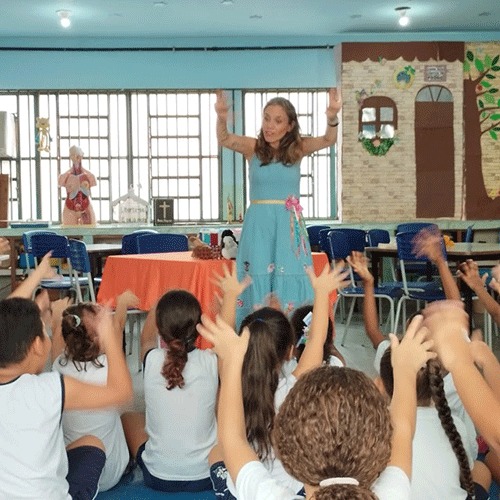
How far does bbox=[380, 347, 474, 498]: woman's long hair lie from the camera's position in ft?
6.76

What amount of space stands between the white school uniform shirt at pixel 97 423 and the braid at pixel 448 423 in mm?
1377

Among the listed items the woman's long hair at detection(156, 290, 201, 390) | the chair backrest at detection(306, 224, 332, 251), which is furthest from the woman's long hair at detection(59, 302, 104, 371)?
the chair backrest at detection(306, 224, 332, 251)

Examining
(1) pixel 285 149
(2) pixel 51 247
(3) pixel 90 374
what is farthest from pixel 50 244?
(3) pixel 90 374

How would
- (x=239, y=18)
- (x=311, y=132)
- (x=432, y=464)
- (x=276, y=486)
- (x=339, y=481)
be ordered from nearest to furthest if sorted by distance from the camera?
(x=339, y=481), (x=276, y=486), (x=432, y=464), (x=239, y=18), (x=311, y=132)

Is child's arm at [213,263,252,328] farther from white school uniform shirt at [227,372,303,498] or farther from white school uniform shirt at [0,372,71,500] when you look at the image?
white school uniform shirt at [0,372,71,500]

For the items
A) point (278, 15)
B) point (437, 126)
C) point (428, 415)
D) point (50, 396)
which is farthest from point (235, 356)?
point (437, 126)

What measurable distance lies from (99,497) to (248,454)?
5.71 feet

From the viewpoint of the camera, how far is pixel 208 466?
2.99 metres

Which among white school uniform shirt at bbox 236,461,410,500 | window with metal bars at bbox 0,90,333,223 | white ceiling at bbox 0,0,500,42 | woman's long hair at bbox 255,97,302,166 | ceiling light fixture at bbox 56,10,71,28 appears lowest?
white school uniform shirt at bbox 236,461,410,500

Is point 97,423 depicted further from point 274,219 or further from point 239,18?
point 239,18

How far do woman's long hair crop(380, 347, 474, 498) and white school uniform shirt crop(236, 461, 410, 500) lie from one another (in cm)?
63

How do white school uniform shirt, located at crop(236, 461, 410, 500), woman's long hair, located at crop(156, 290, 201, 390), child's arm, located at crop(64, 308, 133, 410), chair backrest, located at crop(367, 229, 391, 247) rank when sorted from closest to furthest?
white school uniform shirt, located at crop(236, 461, 410, 500), child's arm, located at crop(64, 308, 133, 410), woman's long hair, located at crop(156, 290, 201, 390), chair backrest, located at crop(367, 229, 391, 247)

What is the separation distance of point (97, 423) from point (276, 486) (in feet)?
5.83

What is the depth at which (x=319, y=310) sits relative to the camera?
7.60ft
